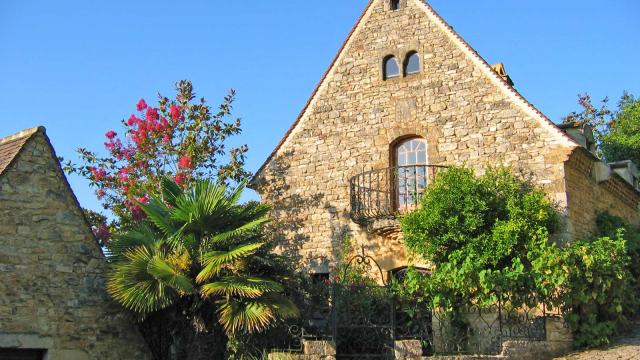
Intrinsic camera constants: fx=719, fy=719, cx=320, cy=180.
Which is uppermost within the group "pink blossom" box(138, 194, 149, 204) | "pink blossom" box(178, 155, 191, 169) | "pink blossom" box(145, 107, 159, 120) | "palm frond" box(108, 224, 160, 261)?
"pink blossom" box(145, 107, 159, 120)

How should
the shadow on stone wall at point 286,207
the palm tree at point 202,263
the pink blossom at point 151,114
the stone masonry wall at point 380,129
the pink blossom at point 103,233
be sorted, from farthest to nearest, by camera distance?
Answer: the pink blossom at point 151,114, the pink blossom at point 103,233, the shadow on stone wall at point 286,207, the stone masonry wall at point 380,129, the palm tree at point 202,263

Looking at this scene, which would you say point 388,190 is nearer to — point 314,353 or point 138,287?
point 314,353

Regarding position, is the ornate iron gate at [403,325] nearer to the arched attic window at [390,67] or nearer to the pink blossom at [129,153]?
the arched attic window at [390,67]

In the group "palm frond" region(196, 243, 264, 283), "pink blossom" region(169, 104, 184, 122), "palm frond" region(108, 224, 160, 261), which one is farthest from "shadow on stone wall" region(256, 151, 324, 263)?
"palm frond" region(196, 243, 264, 283)

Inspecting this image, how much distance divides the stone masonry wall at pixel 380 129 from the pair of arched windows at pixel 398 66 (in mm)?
154

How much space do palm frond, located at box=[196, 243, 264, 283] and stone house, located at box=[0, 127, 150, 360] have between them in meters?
1.88

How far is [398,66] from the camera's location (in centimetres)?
1686

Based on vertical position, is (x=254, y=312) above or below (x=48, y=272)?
below

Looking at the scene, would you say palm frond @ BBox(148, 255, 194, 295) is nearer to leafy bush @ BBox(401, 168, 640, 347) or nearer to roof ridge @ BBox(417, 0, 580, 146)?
leafy bush @ BBox(401, 168, 640, 347)

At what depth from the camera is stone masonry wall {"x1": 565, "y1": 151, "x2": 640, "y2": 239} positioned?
14.6 meters

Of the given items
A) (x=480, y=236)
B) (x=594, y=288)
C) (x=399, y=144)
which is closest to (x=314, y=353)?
(x=480, y=236)

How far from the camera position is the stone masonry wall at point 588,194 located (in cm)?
1462

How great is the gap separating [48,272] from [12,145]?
91.9 inches

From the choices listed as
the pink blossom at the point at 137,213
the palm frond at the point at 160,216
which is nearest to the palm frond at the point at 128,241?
the palm frond at the point at 160,216
